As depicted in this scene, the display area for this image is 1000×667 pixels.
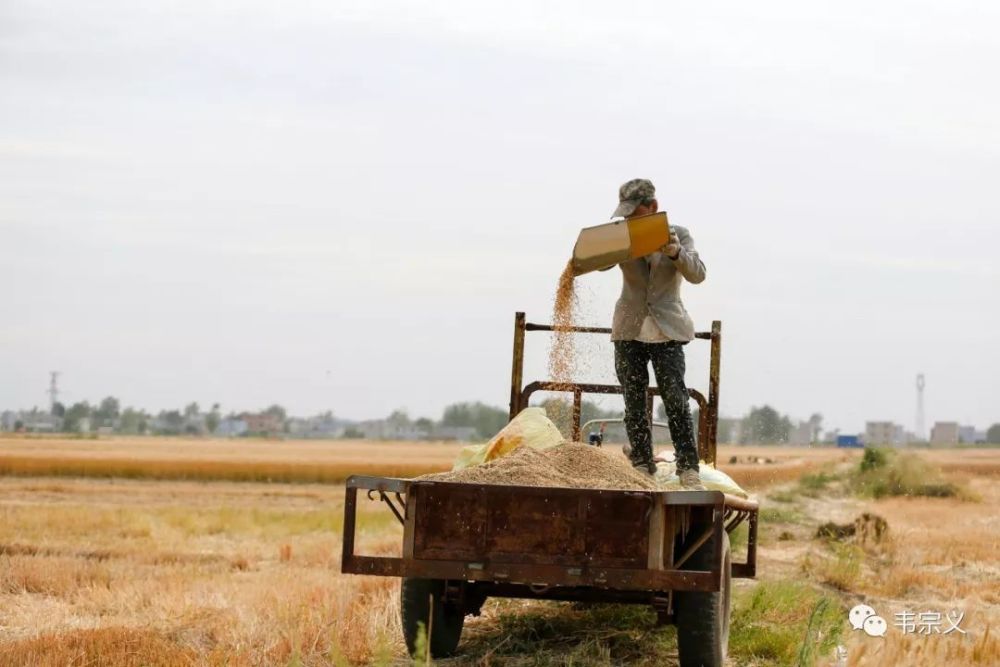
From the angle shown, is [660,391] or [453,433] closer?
[660,391]

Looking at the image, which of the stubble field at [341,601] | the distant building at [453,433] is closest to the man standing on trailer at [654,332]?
the stubble field at [341,601]

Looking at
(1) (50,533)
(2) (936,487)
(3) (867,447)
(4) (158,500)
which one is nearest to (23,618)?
(1) (50,533)

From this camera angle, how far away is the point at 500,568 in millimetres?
6504

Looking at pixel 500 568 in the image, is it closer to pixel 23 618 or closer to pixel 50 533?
pixel 23 618

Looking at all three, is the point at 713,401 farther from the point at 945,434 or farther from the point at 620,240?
the point at 945,434

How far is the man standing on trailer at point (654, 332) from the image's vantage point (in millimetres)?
7652

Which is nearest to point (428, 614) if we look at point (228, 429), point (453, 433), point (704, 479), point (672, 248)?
point (704, 479)

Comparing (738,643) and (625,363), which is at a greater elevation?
(625,363)

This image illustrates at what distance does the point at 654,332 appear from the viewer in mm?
7695

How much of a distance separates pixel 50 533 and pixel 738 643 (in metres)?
13.6

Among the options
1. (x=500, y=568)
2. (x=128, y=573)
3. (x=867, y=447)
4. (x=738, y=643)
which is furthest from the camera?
(x=867, y=447)

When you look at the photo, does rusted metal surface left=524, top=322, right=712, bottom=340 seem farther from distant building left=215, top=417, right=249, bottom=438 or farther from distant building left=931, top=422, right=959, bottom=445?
distant building left=215, top=417, right=249, bottom=438

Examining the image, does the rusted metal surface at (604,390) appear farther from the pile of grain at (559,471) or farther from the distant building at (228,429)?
the distant building at (228,429)

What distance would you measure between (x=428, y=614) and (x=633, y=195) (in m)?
2.63
